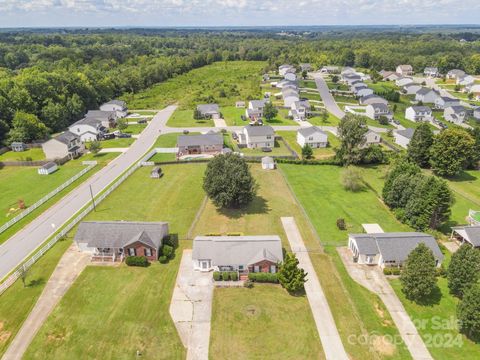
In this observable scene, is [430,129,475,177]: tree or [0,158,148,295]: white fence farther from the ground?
[430,129,475,177]: tree

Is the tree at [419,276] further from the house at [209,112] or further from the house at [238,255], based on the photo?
the house at [209,112]

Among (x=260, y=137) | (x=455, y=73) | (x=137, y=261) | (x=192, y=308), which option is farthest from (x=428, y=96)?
(x=192, y=308)

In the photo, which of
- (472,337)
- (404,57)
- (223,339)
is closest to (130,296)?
(223,339)

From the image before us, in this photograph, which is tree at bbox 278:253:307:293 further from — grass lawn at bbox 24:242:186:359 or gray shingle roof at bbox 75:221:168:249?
gray shingle roof at bbox 75:221:168:249

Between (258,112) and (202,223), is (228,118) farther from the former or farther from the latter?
(202,223)

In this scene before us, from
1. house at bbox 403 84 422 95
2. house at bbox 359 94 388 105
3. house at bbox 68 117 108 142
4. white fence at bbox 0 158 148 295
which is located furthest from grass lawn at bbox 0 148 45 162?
house at bbox 403 84 422 95

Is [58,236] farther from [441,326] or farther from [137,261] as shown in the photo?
[441,326]
